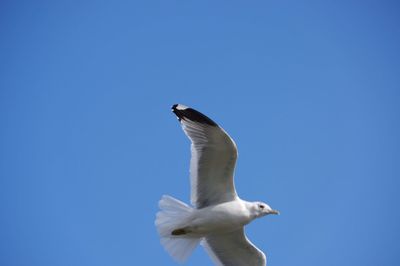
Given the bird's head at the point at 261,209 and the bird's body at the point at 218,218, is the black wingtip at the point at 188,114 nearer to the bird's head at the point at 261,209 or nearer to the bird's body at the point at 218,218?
the bird's body at the point at 218,218

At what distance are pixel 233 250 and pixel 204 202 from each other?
3.35 feet

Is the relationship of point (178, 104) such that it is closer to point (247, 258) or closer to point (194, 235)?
point (194, 235)

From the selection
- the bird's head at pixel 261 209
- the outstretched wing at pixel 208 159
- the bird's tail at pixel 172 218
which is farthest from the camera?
the bird's head at pixel 261 209

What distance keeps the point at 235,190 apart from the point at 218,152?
30.6 inches

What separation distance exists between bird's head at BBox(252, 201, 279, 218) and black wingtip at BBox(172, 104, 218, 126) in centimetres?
147

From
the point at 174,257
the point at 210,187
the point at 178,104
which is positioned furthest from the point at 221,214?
the point at 178,104

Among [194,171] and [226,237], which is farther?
[226,237]

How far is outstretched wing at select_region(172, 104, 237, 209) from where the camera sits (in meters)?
7.39

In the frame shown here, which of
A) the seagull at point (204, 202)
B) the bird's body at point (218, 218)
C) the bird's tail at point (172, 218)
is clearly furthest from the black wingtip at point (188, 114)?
the bird's body at point (218, 218)

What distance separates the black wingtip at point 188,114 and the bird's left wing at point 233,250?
1.89 m

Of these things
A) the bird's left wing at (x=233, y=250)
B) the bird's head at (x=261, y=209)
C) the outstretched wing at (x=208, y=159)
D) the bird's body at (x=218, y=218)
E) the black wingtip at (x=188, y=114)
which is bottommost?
the bird's left wing at (x=233, y=250)

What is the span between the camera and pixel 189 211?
7672mm

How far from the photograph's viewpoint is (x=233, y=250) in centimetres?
830

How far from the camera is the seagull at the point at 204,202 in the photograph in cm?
746
